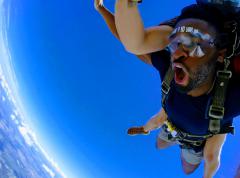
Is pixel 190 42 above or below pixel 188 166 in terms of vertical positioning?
below

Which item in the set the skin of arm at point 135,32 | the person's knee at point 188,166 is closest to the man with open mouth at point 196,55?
the skin of arm at point 135,32

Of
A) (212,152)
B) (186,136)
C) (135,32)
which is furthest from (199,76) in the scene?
(212,152)

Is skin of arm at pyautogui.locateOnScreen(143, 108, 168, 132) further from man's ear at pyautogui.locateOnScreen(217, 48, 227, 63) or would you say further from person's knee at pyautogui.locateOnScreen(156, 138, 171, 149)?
man's ear at pyautogui.locateOnScreen(217, 48, 227, 63)

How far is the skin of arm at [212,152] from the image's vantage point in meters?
2.00

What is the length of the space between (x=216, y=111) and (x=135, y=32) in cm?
53

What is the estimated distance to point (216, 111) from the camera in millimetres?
1540

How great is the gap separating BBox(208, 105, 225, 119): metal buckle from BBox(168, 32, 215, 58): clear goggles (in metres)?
0.25

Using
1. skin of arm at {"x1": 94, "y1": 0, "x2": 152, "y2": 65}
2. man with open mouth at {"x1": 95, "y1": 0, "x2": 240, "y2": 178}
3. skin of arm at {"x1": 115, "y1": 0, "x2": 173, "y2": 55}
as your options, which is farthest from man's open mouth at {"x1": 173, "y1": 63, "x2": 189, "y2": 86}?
skin of arm at {"x1": 94, "y1": 0, "x2": 152, "y2": 65}

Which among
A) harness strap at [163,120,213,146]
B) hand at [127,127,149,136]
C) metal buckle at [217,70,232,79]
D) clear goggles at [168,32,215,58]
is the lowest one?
clear goggles at [168,32,215,58]

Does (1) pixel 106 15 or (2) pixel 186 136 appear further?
(2) pixel 186 136

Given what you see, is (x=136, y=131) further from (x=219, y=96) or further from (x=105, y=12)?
(x=105, y=12)

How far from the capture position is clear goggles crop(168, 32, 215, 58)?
1407 millimetres

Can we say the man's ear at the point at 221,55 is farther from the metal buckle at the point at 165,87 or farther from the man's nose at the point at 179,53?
the metal buckle at the point at 165,87

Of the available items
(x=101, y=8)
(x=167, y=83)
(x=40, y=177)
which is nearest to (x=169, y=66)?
(x=167, y=83)
